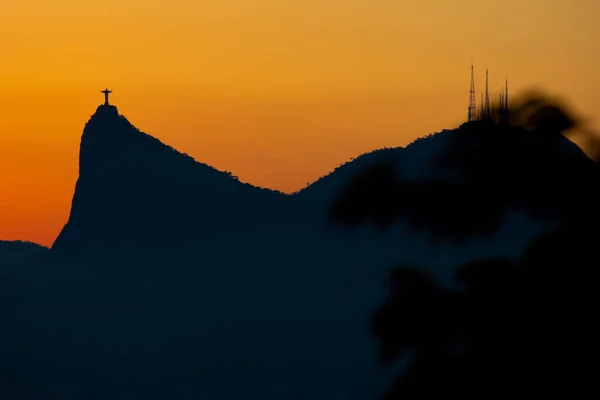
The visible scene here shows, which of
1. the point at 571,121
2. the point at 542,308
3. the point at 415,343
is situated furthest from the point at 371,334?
the point at 571,121

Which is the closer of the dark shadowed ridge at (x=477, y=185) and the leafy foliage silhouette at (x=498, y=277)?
the leafy foliage silhouette at (x=498, y=277)

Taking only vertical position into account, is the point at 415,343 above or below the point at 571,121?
below

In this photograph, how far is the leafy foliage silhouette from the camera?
13648 millimetres

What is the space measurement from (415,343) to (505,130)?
6.04ft

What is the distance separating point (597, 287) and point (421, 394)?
5.00ft

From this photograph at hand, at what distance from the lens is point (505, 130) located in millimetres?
14445

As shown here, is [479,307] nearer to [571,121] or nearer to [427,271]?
[427,271]

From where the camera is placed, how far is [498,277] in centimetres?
1397

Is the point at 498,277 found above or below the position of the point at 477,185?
below

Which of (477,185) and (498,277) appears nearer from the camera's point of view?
(498,277)

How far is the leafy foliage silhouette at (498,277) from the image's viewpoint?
1365cm

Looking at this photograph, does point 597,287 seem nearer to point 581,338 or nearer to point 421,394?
point 581,338

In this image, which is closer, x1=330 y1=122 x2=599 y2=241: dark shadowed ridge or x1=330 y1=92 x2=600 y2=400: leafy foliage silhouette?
x1=330 y1=92 x2=600 y2=400: leafy foliage silhouette

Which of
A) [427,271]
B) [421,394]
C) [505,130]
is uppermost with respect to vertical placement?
[505,130]
